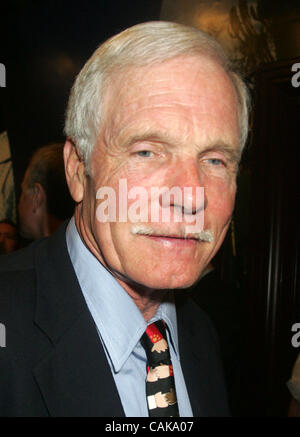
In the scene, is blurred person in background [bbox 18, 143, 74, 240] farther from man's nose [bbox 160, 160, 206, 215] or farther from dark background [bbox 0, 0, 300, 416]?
man's nose [bbox 160, 160, 206, 215]

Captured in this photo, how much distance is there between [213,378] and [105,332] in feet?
1.59

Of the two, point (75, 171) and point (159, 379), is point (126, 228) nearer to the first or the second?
point (75, 171)

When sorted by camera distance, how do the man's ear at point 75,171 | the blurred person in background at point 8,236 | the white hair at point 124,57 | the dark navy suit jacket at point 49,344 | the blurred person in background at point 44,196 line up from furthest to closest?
1. the blurred person in background at point 8,236
2. the blurred person in background at point 44,196
3. the man's ear at point 75,171
4. the white hair at point 124,57
5. the dark navy suit jacket at point 49,344

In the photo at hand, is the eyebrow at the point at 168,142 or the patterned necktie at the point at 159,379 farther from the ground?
the eyebrow at the point at 168,142

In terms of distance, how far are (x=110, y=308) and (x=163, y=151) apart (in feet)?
1.33

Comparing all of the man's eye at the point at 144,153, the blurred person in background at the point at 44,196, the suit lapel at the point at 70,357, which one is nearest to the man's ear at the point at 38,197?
the blurred person in background at the point at 44,196

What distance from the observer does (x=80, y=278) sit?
0.98 m

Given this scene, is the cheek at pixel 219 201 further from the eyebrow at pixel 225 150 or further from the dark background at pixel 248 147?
the dark background at pixel 248 147

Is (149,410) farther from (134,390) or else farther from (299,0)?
(299,0)

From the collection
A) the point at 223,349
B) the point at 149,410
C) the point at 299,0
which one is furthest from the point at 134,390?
the point at 299,0

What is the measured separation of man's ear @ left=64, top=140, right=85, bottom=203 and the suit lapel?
207mm

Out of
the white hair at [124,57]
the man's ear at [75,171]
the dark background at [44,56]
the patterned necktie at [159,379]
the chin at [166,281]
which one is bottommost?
the patterned necktie at [159,379]

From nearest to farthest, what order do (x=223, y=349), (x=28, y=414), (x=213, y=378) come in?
(x=28, y=414) < (x=213, y=378) < (x=223, y=349)

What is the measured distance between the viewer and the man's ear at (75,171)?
1023 mm
